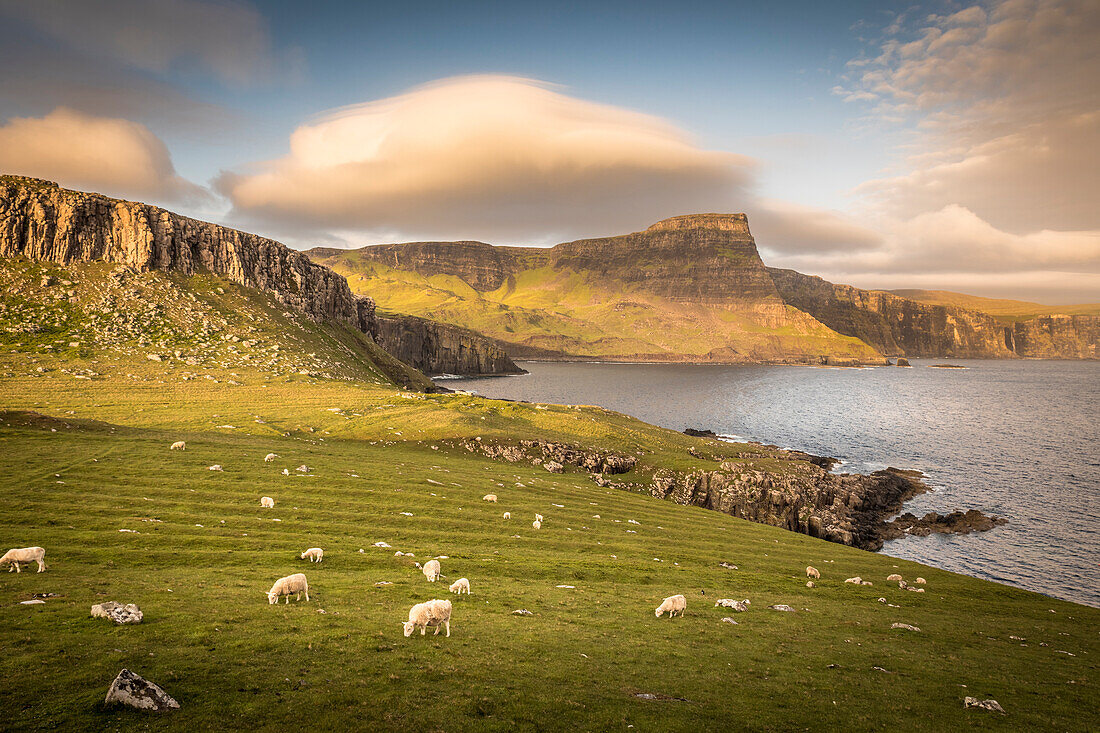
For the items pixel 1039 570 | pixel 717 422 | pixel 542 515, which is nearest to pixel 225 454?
pixel 542 515

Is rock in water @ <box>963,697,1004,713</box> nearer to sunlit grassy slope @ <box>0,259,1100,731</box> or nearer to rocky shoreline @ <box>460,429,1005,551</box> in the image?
sunlit grassy slope @ <box>0,259,1100,731</box>

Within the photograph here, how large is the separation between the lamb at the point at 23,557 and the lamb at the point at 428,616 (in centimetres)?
1423

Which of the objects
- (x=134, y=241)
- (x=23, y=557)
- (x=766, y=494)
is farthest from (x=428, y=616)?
(x=134, y=241)

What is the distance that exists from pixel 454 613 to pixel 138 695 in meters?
11.4

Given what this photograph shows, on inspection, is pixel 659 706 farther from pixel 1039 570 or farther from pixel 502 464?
pixel 1039 570

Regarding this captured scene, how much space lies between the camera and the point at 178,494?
31422mm

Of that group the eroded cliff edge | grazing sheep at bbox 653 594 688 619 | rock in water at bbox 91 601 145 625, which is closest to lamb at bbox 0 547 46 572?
rock in water at bbox 91 601 145 625

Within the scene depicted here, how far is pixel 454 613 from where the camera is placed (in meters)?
21.0

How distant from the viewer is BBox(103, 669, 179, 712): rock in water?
11.1 meters

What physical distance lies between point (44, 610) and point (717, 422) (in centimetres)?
15218

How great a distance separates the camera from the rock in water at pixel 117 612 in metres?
15.3

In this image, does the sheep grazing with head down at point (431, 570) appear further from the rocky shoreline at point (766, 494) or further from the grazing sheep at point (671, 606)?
the rocky shoreline at point (766, 494)

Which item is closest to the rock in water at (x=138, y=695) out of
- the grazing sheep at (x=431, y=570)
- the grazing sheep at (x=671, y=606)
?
the grazing sheep at (x=431, y=570)

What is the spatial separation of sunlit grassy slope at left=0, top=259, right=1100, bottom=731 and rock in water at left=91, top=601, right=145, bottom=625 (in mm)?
439
